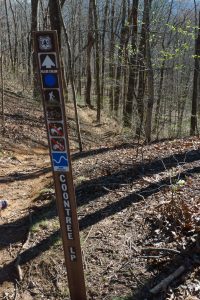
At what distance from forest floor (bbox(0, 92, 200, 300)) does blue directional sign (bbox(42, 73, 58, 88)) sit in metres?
2.46

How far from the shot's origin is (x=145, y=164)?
8234 millimetres

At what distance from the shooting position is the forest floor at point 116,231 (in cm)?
449

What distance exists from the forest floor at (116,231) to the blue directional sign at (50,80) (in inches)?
97.0

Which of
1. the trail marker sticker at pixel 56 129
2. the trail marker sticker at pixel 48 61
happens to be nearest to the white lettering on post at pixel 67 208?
the trail marker sticker at pixel 56 129

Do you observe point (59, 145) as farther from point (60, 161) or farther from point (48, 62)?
point (48, 62)

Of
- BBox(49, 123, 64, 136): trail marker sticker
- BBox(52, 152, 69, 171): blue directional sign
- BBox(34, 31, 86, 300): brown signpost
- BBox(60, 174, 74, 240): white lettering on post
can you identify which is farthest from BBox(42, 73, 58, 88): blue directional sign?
BBox(60, 174, 74, 240): white lettering on post

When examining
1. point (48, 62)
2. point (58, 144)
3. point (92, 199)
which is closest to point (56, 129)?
point (58, 144)

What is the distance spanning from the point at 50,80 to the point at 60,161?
0.75m

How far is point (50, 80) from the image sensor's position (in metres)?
3.30

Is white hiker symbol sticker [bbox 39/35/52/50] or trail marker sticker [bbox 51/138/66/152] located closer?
white hiker symbol sticker [bbox 39/35/52/50]

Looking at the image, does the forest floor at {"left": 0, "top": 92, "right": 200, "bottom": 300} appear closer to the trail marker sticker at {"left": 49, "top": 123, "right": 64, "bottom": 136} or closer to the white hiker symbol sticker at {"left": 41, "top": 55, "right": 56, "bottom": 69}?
the trail marker sticker at {"left": 49, "top": 123, "right": 64, "bottom": 136}

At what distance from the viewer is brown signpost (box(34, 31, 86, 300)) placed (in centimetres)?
322

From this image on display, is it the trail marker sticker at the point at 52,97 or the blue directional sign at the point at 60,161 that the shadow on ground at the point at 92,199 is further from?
the trail marker sticker at the point at 52,97

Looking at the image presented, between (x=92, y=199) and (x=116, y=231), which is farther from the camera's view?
(x=92, y=199)
